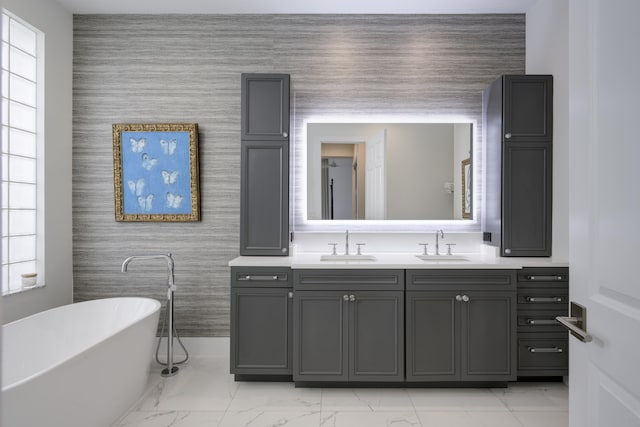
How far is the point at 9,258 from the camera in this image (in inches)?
114

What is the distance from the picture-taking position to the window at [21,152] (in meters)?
2.87

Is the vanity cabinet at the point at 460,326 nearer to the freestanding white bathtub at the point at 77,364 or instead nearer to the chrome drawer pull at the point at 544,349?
the chrome drawer pull at the point at 544,349

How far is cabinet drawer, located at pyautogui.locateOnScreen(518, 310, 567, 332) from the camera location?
2781 millimetres

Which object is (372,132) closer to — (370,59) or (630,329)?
(370,59)

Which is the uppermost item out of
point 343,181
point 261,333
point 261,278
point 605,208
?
point 343,181

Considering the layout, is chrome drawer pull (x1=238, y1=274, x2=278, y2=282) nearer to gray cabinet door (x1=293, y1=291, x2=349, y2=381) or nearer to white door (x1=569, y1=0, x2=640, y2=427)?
Answer: gray cabinet door (x1=293, y1=291, x2=349, y2=381)

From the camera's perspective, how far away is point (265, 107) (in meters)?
3.01

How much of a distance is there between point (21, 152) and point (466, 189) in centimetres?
353

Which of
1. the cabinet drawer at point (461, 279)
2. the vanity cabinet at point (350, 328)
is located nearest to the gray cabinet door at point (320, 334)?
the vanity cabinet at point (350, 328)

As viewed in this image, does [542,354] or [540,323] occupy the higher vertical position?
[540,323]

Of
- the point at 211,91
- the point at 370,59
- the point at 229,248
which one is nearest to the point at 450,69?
the point at 370,59

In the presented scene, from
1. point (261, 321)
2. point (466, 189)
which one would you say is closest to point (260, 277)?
point (261, 321)

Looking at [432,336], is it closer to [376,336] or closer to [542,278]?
[376,336]

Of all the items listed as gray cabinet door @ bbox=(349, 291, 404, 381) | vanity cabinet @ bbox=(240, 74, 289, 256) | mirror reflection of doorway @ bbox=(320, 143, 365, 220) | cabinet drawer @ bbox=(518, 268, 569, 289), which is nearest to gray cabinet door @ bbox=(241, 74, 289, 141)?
vanity cabinet @ bbox=(240, 74, 289, 256)
